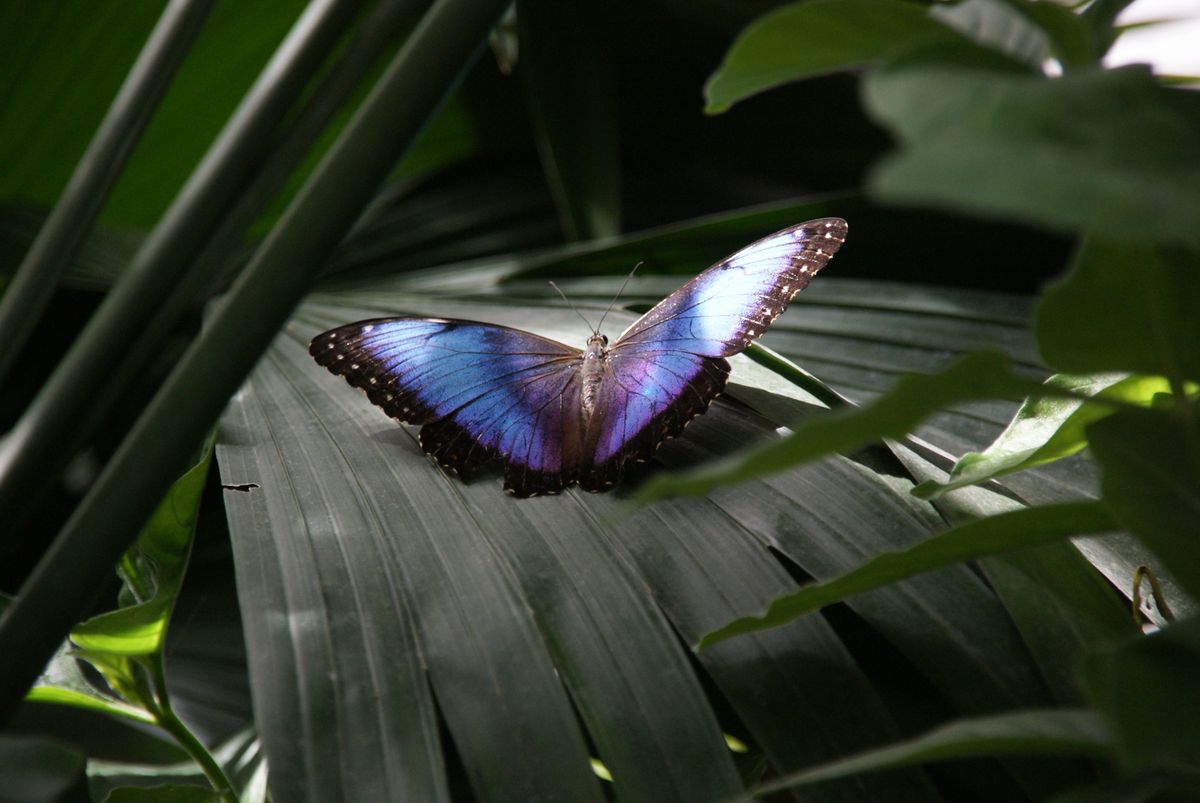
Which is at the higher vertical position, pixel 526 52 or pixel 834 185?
pixel 834 185

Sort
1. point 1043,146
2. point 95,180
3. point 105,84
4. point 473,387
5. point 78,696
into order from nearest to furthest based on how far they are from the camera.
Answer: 1. point 1043,146
2. point 78,696
3. point 95,180
4. point 473,387
5. point 105,84

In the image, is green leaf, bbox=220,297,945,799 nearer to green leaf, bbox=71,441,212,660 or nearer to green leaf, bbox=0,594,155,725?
green leaf, bbox=71,441,212,660

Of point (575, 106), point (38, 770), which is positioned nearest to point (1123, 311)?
point (38, 770)

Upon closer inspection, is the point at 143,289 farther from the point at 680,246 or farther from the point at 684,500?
the point at 680,246

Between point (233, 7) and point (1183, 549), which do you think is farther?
point (233, 7)

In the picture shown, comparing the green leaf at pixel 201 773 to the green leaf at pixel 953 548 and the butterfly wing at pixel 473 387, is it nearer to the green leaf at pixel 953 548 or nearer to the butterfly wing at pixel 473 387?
the butterfly wing at pixel 473 387

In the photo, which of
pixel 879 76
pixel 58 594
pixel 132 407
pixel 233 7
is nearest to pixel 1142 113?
pixel 879 76

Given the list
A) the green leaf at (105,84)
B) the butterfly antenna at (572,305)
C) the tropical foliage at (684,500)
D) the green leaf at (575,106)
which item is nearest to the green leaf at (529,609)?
the tropical foliage at (684,500)

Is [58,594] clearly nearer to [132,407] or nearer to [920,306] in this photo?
[920,306]
